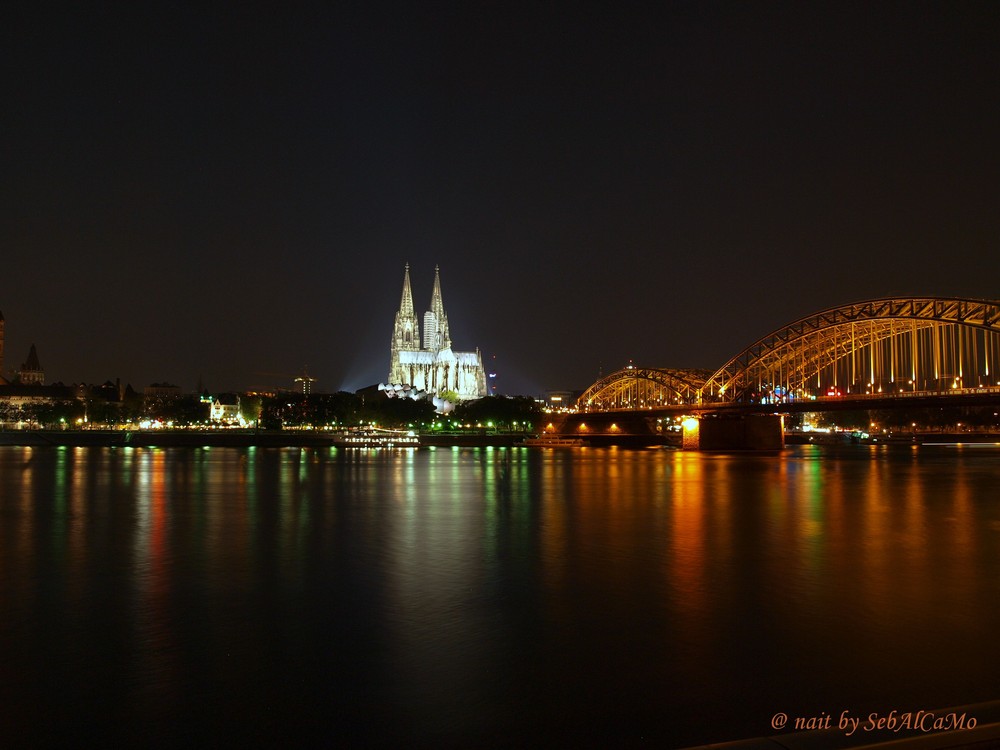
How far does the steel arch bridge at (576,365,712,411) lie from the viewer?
107375 millimetres

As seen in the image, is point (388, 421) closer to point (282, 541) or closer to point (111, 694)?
point (282, 541)

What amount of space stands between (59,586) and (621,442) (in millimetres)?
97981

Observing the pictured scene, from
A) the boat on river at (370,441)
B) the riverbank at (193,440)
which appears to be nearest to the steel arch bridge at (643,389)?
the riverbank at (193,440)

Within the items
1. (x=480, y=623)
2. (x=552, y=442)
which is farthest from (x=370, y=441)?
Result: (x=480, y=623)

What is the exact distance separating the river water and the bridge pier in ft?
187

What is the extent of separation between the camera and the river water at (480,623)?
7.91 meters

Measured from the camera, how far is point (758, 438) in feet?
271

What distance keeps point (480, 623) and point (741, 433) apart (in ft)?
248

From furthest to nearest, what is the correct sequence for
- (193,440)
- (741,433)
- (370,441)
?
(370,441) → (193,440) → (741,433)

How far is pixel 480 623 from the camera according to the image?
38.4 feet

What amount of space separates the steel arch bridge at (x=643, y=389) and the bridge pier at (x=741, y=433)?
51.6ft

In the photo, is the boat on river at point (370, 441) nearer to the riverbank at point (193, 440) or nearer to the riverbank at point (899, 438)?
the riverbank at point (193, 440)

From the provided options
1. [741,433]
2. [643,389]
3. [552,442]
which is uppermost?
[643,389]

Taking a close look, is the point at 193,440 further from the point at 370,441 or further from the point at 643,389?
the point at 643,389
